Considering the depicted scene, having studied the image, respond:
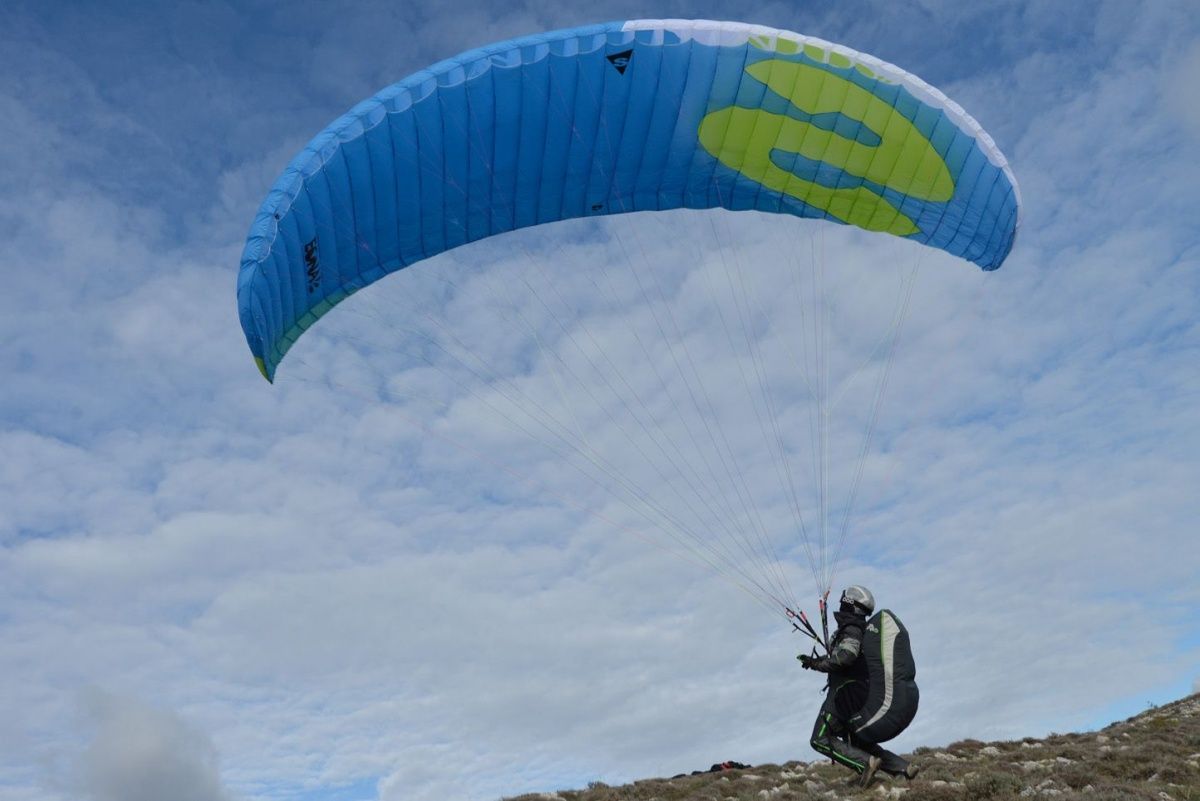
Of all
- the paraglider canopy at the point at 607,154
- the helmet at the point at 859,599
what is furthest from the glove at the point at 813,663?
the paraglider canopy at the point at 607,154

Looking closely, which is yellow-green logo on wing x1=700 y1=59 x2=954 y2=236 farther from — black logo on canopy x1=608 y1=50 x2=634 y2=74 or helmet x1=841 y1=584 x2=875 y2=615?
helmet x1=841 y1=584 x2=875 y2=615

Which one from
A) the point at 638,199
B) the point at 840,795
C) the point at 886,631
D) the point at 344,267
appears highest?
the point at 638,199

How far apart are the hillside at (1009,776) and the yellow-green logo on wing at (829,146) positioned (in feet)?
24.2

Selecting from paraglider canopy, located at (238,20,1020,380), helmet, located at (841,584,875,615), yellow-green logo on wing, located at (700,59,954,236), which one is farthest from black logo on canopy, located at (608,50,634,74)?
helmet, located at (841,584,875,615)

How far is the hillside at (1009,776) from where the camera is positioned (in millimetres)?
9234

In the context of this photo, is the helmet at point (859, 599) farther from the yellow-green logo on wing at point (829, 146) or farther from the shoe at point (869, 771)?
the yellow-green logo on wing at point (829, 146)

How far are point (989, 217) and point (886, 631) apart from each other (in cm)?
665

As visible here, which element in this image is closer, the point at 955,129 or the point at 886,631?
the point at 886,631

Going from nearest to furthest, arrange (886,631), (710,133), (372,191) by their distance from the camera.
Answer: (886,631) < (372,191) < (710,133)

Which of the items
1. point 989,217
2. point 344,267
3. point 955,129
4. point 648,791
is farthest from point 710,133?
point 648,791

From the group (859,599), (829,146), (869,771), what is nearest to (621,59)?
(829,146)

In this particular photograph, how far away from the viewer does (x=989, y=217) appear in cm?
1328

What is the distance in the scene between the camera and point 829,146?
41.9 feet

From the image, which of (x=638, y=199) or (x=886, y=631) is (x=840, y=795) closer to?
(x=886, y=631)
